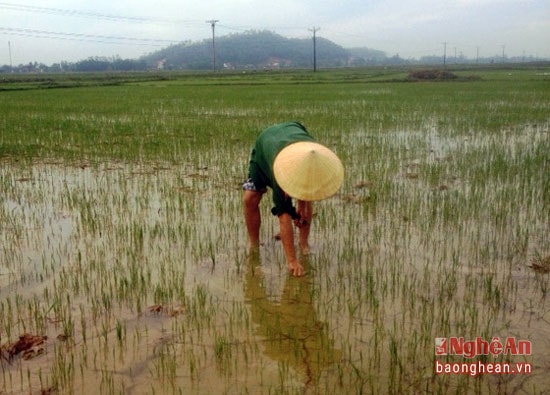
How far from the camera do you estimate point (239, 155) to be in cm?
711

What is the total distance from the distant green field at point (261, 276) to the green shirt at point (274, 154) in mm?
521

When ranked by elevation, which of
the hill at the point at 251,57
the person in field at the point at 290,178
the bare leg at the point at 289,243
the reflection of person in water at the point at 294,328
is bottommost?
the reflection of person in water at the point at 294,328

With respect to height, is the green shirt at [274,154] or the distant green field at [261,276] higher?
the green shirt at [274,154]

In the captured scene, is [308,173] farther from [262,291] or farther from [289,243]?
[262,291]

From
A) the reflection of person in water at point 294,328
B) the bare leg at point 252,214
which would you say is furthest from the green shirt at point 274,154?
the reflection of person in water at point 294,328

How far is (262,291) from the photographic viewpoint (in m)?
3.09

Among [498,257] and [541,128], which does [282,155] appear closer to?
[498,257]

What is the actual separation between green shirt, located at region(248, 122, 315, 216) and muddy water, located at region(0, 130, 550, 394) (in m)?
0.52

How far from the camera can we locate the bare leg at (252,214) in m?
3.59

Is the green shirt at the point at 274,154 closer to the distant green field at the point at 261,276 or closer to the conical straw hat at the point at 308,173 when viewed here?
the conical straw hat at the point at 308,173

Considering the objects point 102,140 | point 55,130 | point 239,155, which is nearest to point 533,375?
point 239,155

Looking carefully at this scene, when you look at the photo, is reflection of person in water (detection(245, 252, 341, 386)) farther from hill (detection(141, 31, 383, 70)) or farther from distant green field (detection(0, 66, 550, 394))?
hill (detection(141, 31, 383, 70))

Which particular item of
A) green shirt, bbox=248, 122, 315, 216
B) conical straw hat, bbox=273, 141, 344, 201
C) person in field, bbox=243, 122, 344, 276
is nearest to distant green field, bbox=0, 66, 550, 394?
person in field, bbox=243, 122, 344, 276

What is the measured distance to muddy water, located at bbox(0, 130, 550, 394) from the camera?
88.6 inches
